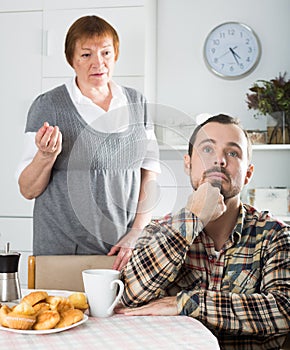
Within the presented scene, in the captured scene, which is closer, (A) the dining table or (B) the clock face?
(A) the dining table

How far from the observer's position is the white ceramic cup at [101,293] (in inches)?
44.1

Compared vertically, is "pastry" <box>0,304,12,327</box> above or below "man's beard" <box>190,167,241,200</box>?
below

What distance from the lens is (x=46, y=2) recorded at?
108 inches

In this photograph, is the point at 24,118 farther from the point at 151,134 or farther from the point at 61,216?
the point at 151,134

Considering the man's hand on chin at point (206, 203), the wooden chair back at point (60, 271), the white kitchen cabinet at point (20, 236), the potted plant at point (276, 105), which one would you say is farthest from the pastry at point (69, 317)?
the potted plant at point (276, 105)

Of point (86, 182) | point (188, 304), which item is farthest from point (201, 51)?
point (188, 304)

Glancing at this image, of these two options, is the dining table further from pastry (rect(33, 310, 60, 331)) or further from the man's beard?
the man's beard

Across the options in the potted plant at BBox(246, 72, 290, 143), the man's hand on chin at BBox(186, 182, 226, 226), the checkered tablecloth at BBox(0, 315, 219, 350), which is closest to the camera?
the checkered tablecloth at BBox(0, 315, 219, 350)

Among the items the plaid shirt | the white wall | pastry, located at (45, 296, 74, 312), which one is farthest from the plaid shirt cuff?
the white wall

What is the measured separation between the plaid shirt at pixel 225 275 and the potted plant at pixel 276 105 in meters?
1.38

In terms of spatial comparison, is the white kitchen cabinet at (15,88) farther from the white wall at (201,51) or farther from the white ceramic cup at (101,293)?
the white ceramic cup at (101,293)

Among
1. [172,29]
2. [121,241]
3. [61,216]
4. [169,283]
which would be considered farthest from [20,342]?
[172,29]

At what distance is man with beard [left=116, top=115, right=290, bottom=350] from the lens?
1.19 meters

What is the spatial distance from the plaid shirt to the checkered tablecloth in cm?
11
